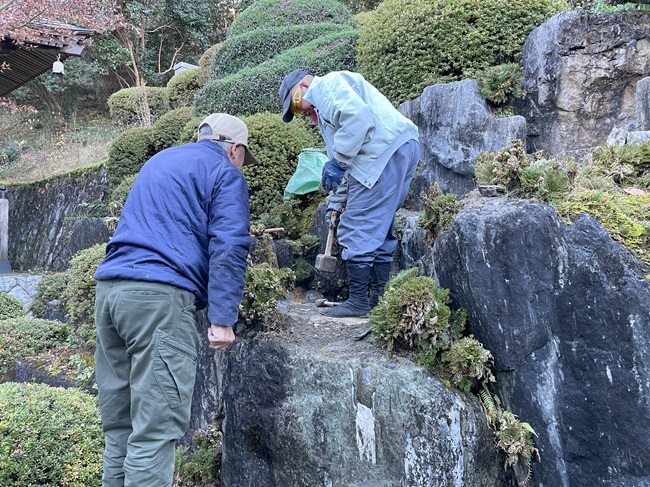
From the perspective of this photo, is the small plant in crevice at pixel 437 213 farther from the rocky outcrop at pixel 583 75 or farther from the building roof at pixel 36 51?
the building roof at pixel 36 51

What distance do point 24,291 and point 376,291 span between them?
7.58m

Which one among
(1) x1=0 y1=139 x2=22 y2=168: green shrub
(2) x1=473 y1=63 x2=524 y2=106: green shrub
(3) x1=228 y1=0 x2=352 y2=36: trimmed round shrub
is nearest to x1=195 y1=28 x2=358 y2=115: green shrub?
(2) x1=473 y1=63 x2=524 y2=106: green shrub

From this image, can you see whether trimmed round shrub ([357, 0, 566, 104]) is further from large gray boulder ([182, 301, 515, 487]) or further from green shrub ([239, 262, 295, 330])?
large gray boulder ([182, 301, 515, 487])

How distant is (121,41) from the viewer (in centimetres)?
2261

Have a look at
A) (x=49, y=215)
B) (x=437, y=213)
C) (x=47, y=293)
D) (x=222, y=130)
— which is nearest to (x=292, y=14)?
(x=49, y=215)

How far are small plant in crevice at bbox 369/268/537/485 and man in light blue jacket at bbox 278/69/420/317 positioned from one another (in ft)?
2.99

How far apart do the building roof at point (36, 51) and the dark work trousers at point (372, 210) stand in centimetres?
908

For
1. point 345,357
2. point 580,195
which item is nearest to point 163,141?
point 345,357

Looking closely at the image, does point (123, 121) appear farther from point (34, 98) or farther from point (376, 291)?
point (376, 291)

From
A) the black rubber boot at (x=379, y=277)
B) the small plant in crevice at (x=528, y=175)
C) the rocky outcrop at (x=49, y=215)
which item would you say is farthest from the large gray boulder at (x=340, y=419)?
the rocky outcrop at (x=49, y=215)

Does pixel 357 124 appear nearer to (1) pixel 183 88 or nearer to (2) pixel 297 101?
(2) pixel 297 101

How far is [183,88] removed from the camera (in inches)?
622

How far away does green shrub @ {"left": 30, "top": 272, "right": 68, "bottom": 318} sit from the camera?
8234mm

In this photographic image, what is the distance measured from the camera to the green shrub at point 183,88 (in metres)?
15.5
